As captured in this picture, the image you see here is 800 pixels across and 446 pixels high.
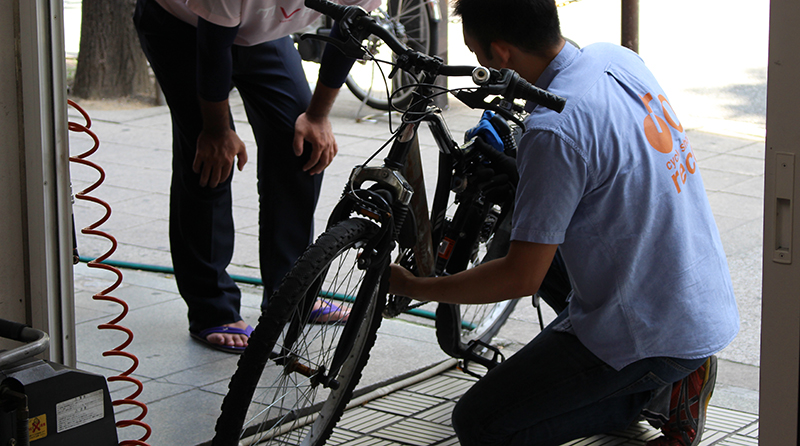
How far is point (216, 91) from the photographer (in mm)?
3109

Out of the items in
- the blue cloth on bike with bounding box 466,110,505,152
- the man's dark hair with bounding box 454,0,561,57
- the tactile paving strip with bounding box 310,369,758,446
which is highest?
the man's dark hair with bounding box 454,0,561,57

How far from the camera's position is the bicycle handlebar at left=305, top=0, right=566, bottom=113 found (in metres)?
2.02

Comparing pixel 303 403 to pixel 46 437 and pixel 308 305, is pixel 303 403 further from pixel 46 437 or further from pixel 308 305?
pixel 46 437

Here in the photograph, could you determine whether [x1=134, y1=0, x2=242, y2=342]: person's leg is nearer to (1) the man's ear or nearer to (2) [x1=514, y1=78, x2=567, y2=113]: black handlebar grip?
(1) the man's ear

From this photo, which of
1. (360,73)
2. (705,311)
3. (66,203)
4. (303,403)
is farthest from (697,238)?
(360,73)

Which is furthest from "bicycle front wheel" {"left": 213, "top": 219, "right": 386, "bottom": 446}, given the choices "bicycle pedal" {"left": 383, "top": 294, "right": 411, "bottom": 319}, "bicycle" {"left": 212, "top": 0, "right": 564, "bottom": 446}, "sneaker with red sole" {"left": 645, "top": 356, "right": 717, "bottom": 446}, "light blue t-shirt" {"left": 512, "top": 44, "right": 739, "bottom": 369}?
"sneaker with red sole" {"left": 645, "top": 356, "right": 717, "bottom": 446}

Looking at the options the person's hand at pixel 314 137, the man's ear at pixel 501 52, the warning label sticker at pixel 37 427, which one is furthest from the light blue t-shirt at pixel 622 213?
the person's hand at pixel 314 137

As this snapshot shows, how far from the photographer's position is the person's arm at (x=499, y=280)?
2270 mm

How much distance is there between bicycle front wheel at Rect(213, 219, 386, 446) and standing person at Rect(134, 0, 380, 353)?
76cm

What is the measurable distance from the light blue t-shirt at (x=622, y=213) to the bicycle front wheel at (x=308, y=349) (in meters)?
0.50

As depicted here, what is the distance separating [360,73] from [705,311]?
772 centimetres

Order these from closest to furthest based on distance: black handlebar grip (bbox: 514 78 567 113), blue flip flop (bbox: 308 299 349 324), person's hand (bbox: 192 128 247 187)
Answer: black handlebar grip (bbox: 514 78 567 113)
blue flip flop (bbox: 308 299 349 324)
person's hand (bbox: 192 128 247 187)

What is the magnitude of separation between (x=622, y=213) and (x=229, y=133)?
157cm

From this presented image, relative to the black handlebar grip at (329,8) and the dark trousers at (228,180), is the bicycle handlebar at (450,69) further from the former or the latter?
the dark trousers at (228,180)
